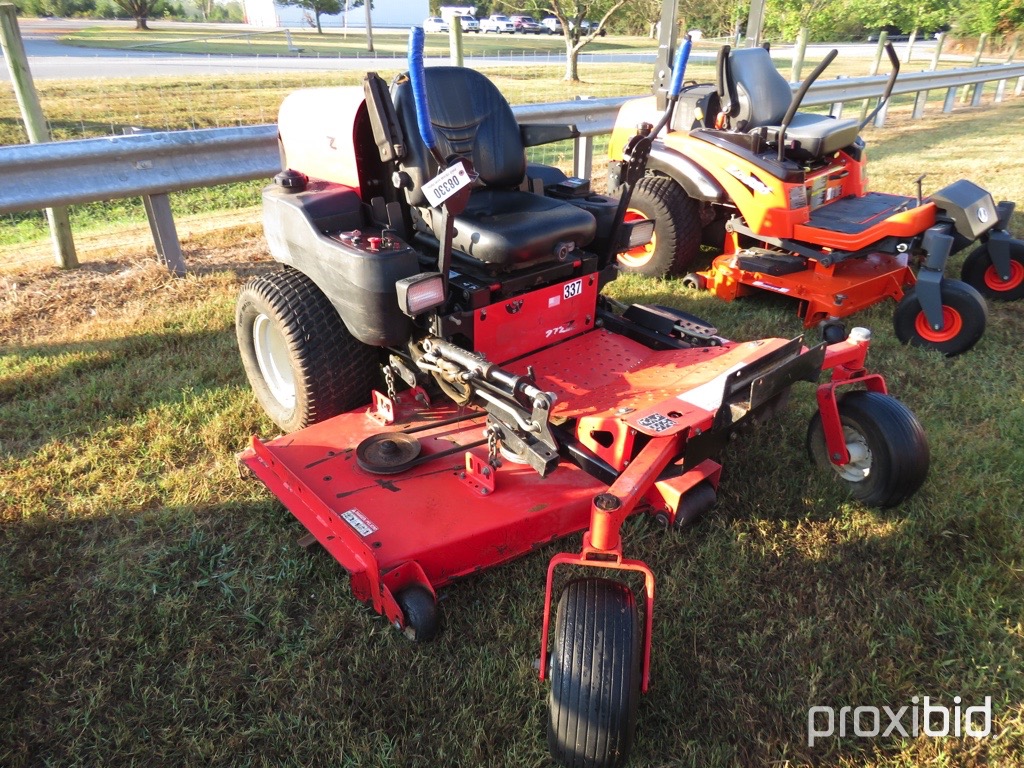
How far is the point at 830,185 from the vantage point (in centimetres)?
449

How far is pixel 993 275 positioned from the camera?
443cm

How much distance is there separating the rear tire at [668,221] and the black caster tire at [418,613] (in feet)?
10.2

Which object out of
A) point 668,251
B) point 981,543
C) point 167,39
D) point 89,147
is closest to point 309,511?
point 981,543

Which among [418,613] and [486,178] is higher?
[486,178]

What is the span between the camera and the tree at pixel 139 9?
93.7ft

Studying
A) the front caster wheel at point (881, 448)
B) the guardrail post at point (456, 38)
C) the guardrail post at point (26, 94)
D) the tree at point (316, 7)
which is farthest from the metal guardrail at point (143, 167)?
the tree at point (316, 7)

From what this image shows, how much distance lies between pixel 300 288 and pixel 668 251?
2547 mm

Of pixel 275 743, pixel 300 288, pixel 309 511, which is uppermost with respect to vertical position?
pixel 300 288

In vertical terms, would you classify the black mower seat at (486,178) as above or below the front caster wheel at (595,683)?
above

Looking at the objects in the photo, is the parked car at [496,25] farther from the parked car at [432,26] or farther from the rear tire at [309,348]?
the rear tire at [309,348]

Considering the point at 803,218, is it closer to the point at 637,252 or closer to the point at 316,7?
the point at 637,252

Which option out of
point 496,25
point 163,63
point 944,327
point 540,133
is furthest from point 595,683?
point 496,25

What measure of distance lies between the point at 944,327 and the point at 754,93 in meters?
1.82

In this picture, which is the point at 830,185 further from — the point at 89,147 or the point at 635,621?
the point at 89,147
